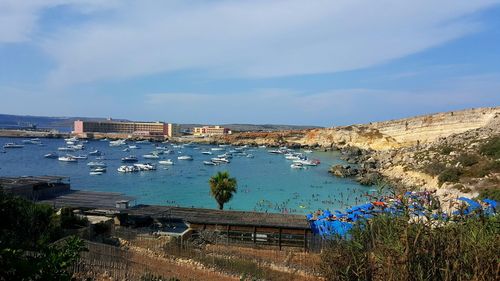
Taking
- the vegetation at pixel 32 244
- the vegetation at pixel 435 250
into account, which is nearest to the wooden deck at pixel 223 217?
the vegetation at pixel 32 244

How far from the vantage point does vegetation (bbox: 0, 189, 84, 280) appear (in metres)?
5.85

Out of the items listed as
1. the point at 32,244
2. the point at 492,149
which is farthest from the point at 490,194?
the point at 32,244

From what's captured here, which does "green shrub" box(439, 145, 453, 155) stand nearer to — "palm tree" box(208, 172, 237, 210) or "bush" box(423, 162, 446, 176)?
"bush" box(423, 162, 446, 176)

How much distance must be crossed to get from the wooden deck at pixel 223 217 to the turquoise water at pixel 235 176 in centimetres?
1429

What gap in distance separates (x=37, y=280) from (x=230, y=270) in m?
12.1

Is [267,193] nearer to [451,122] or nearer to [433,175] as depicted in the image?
[433,175]

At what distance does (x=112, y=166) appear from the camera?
83000 millimetres

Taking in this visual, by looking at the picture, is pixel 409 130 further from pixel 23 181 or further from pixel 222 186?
pixel 23 181

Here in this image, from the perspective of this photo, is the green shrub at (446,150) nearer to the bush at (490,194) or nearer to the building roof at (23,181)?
the bush at (490,194)

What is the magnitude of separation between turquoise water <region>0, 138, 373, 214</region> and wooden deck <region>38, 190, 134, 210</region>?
11361mm

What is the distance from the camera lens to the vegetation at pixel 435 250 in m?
9.62

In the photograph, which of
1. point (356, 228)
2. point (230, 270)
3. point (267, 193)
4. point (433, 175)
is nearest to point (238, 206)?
point (267, 193)

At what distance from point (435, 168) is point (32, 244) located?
47640 mm

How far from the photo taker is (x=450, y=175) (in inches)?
1860
